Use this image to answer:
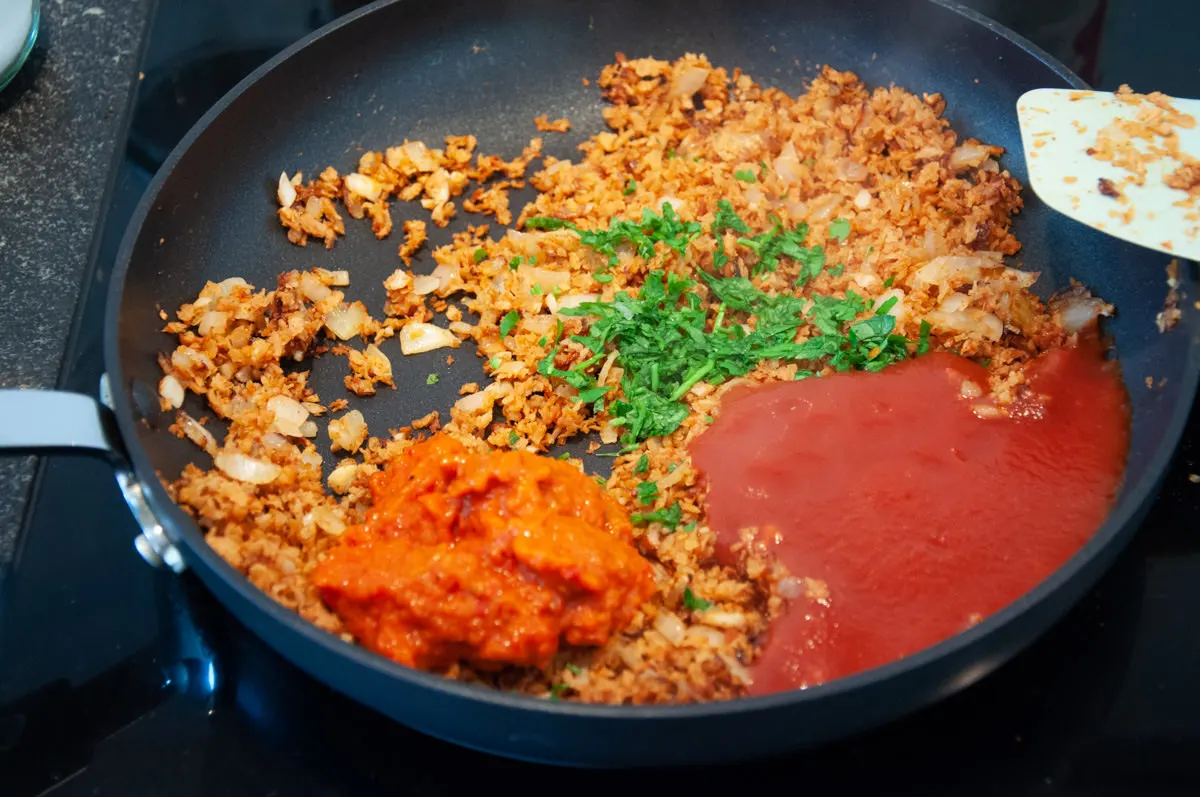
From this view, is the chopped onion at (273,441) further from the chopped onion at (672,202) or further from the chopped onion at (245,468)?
the chopped onion at (672,202)

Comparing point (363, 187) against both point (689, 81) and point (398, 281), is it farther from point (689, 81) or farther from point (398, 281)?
point (689, 81)

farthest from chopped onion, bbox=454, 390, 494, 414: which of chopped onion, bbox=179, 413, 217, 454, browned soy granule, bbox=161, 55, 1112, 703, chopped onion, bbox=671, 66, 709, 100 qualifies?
chopped onion, bbox=671, 66, 709, 100

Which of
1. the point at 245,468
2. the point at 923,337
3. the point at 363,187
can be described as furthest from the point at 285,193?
the point at 923,337

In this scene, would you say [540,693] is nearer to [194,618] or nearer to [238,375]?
[194,618]

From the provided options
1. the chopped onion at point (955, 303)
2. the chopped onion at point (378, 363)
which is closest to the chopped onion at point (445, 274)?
the chopped onion at point (378, 363)

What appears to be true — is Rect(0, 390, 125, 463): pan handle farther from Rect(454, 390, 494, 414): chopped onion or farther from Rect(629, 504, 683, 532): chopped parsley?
Rect(629, 504, 683, 532): chopped parsley
